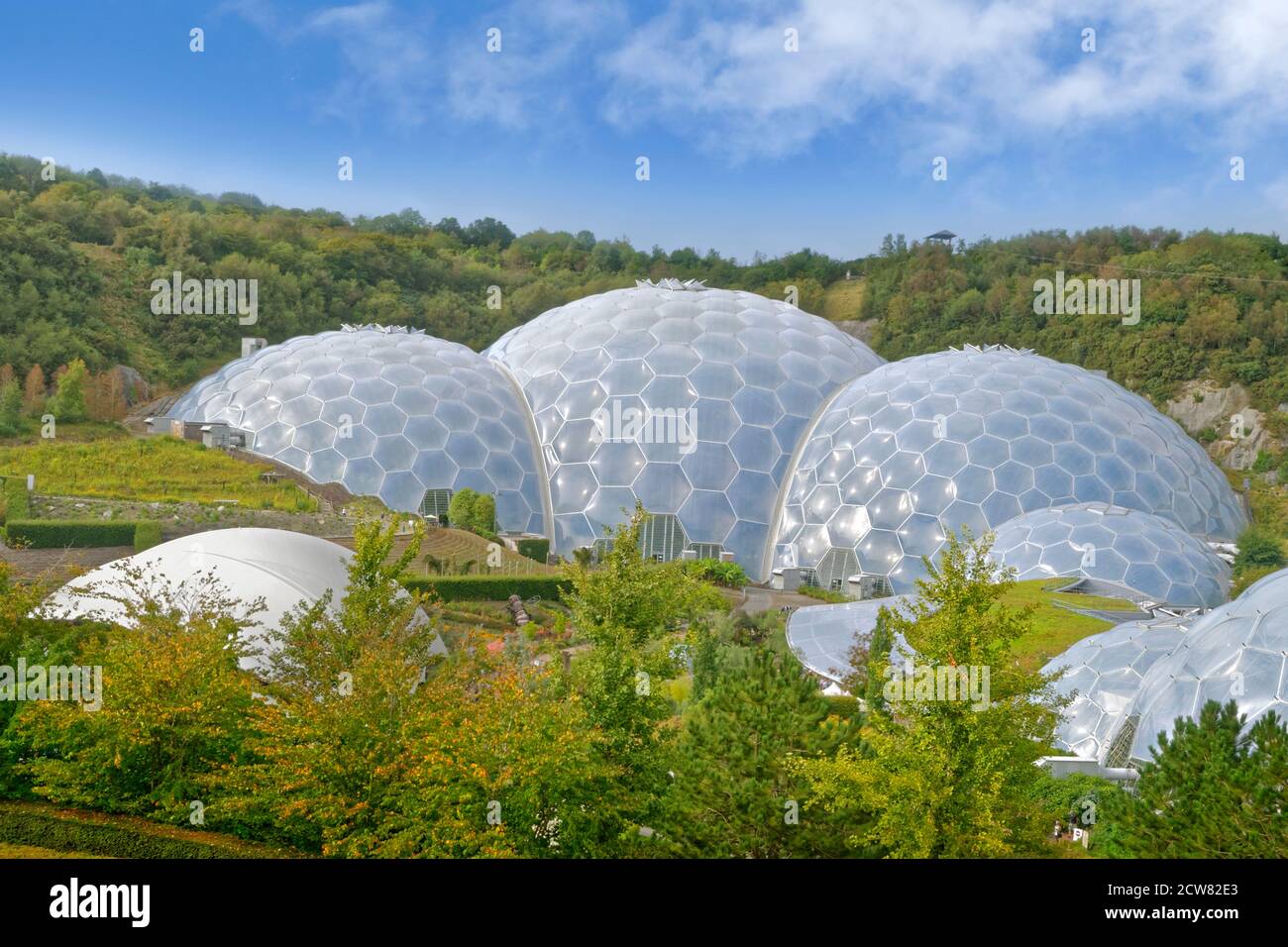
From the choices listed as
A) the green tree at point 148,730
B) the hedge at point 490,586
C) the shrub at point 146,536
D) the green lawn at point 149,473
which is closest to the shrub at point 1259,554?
the hedge at point 490,586

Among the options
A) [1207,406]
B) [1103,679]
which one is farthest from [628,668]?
[1207,406]

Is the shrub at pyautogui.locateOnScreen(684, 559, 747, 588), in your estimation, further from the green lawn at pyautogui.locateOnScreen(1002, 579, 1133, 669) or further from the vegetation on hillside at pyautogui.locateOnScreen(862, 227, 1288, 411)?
the vegetation on hillside at pyautogui.locateOnScreen(862, 227, 1288, 411)

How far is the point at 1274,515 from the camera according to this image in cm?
3862

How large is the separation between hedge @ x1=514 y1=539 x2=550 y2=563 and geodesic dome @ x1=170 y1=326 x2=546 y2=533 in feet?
5.39

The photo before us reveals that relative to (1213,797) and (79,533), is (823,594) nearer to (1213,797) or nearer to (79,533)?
(79,533)

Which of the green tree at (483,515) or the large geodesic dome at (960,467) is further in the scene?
the green tree at (483,515)

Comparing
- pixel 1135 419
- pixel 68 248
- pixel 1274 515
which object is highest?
pixel 68 248

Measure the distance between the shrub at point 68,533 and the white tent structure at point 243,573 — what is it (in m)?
5.45

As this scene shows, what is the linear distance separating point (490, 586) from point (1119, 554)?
14.5 metres

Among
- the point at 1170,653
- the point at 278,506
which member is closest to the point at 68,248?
the point at 278,506

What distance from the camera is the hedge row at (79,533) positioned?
83.4 feet

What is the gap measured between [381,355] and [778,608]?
51.1 feet

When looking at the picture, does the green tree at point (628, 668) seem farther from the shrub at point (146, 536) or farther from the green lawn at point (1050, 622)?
the shrub at point (146, 536)
